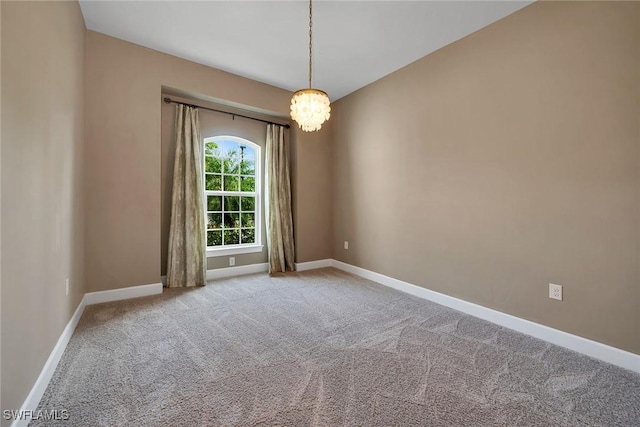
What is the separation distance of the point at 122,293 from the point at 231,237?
1.53 meters

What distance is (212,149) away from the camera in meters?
4.06

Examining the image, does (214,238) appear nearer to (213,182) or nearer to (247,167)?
(213,182)

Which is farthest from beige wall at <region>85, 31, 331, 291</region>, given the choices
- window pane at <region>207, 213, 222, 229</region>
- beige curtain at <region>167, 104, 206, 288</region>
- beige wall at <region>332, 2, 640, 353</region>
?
beige wall at <region>332, 2, 640, 353</region>

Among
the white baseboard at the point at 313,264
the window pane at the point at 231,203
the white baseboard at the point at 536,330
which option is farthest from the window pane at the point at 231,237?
the white baseboard at the point at 536,330

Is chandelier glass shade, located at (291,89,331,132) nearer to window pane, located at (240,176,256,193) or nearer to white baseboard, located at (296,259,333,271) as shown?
window pane, located at (240,176,256,193)

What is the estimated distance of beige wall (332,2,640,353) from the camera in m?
1.97

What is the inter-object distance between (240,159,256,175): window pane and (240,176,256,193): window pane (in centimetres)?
8

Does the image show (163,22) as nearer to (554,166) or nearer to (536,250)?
(554,166)

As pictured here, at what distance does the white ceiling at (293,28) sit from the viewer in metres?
2.50

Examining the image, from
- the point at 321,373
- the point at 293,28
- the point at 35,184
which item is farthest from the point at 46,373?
the point at 293,28

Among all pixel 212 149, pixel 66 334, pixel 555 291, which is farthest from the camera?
pixel 212 149

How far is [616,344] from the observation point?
1.98 meters

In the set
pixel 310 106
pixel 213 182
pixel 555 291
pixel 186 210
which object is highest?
pixel 310 106

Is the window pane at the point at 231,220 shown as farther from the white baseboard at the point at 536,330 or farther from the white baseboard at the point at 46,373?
the white baseboard at the point at 536,330
